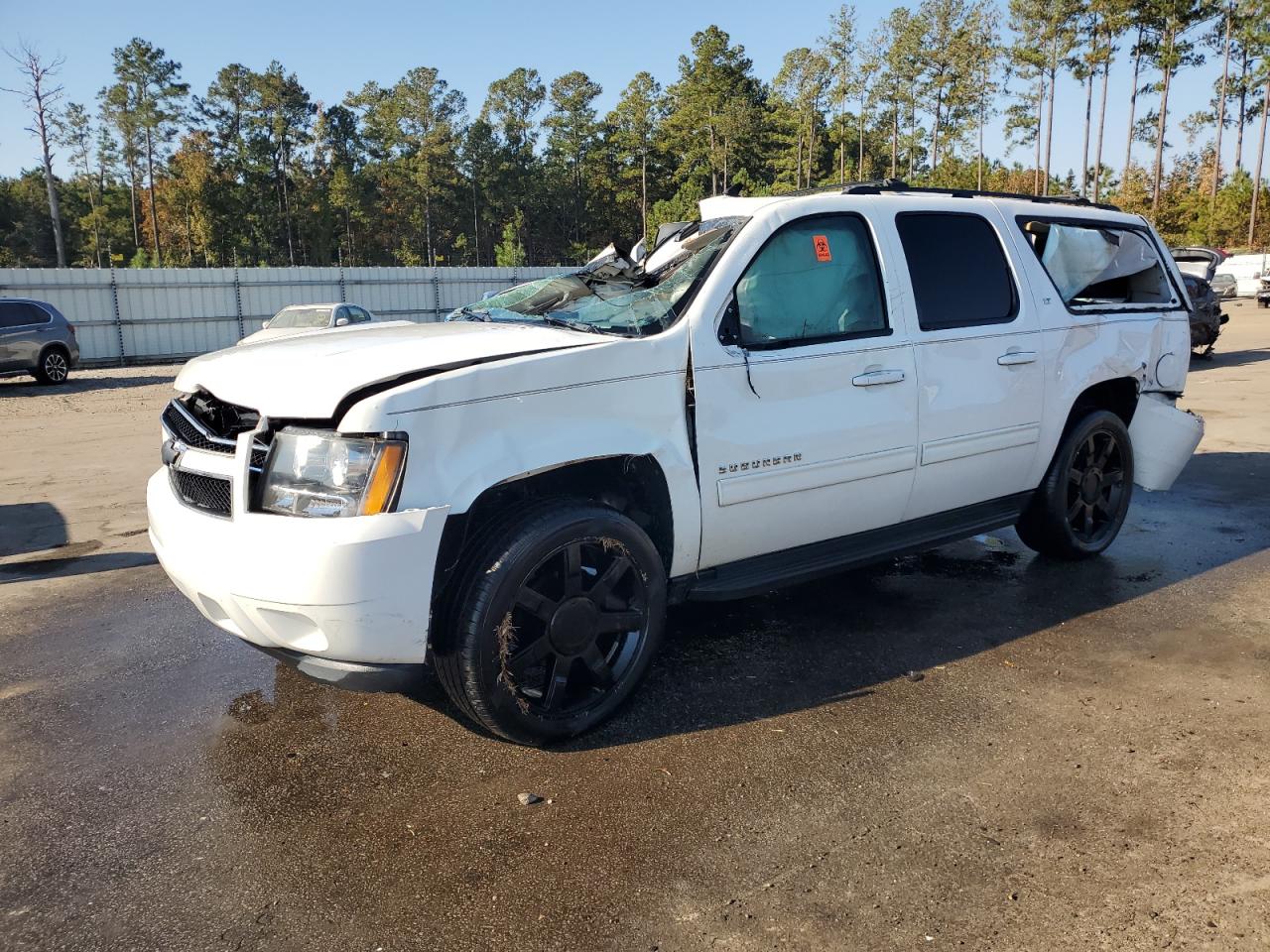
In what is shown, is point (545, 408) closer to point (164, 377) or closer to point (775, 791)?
point (775, 791)

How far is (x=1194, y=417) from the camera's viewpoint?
5559mm

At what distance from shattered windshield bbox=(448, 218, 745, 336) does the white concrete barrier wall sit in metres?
24.6

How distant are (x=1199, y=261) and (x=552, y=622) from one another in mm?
17421

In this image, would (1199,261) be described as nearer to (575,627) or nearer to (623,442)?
(623,442)

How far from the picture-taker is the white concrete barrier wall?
969 inches

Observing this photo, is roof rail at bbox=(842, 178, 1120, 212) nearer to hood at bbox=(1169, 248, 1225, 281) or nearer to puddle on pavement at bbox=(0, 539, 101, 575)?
puddle on pavement at bbox=(0, 539, 101, 575)

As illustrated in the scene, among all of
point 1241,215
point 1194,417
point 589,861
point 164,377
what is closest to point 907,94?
point 1241,215

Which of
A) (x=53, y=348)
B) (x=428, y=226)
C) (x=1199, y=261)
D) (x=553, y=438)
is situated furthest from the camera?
(x=428, y=226)

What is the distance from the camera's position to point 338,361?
312 cm

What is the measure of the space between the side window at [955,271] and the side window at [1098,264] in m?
0.38

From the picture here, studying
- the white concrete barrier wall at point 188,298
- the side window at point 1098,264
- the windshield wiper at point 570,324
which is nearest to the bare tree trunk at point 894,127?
the white concrete barrier wall at point 188,298

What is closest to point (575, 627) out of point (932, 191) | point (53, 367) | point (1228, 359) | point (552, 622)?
point (552, 622)

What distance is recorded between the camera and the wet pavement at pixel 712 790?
2.43 metres

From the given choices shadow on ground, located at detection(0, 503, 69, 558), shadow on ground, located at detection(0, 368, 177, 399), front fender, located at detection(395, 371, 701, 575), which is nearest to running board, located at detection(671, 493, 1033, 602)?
front fender, located at detection(395, 371, 701, 575)
